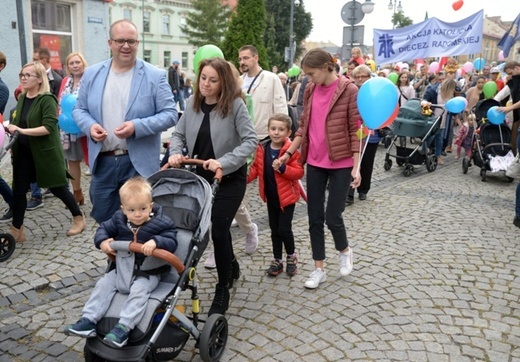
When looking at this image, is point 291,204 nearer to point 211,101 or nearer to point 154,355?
point 211,101

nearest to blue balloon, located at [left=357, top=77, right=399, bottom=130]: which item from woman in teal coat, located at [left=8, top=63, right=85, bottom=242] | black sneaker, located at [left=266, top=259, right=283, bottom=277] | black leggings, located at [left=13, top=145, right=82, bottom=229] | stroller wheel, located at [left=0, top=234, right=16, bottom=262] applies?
black sneaker, located at [left=266, top=259, right=283, bottom=277]

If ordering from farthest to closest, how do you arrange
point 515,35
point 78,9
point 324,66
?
point 78,9 < point 515,35 < point 324,66

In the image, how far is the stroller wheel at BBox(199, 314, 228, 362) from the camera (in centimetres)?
305

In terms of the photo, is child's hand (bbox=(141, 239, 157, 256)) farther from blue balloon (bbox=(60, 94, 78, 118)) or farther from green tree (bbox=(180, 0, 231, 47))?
green tree (bbox=(180, 0, 231, 47))

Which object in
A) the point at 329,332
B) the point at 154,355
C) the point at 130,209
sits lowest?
the point at 329,332

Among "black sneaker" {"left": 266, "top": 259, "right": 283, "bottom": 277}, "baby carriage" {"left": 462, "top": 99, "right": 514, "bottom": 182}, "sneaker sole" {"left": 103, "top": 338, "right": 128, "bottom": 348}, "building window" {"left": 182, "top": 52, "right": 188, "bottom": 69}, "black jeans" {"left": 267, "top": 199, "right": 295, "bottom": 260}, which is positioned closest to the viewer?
"sneaker sole" {"left": 103, "top": 338, "right": 128, "bottom": 348}

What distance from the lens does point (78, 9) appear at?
604 inches

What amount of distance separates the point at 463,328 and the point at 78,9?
49.2 ft

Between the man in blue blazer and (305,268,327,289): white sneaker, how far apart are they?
1.64 m

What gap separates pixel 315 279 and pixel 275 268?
410 millimetres

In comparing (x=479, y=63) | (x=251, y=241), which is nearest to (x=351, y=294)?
(x=251, y=241)

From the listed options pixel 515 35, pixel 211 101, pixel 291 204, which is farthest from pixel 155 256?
pixel 515 35

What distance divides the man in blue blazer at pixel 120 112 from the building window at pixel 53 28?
12.3 m

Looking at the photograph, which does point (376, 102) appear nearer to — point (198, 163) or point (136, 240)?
point (198, 163)
